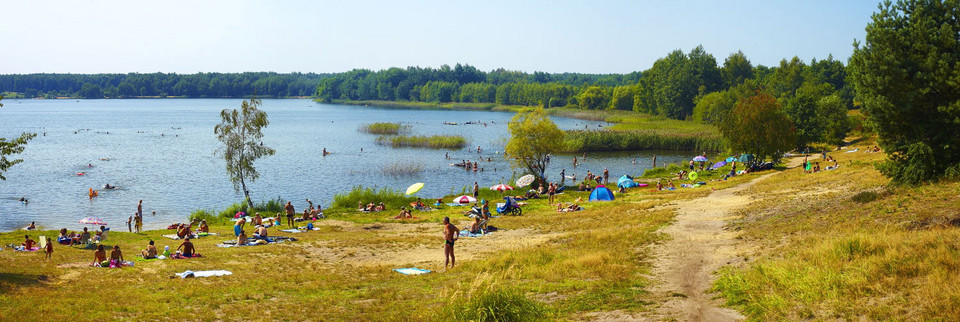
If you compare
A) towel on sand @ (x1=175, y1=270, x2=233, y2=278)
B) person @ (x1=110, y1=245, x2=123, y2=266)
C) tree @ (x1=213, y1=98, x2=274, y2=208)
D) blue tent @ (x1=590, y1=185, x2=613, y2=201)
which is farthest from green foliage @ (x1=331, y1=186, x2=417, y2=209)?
towel on sand @ (x1=175, y1=270, x2=233, y2=278)

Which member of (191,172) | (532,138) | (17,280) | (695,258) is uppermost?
(532,138)

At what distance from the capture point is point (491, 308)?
40.0ft

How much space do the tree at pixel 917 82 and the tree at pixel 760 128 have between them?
2561cm

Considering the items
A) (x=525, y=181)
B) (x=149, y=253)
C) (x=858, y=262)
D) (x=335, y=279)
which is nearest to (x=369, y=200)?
(x=525, y=181)

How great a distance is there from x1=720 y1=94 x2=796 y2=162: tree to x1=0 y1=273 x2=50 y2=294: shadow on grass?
1846 inches

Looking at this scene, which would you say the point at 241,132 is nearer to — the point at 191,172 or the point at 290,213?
the point at 290,213

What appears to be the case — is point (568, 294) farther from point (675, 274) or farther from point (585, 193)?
point (585, 193)

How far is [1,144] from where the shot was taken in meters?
21.9

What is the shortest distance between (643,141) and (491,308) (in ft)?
251

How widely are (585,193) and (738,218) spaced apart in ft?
60.2

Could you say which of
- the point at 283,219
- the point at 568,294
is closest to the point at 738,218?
the point at 568,294

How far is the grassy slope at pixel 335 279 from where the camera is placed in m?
15.1

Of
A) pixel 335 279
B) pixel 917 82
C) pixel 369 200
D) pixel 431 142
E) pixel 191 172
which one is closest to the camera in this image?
pixel 335 279

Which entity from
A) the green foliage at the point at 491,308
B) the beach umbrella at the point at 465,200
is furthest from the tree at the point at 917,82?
the beach umbrella at the point at 465,200
